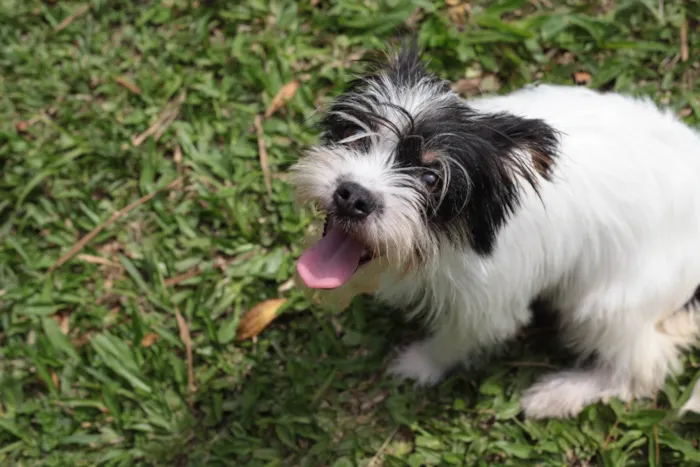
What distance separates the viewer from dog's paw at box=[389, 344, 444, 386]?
3.03 metres

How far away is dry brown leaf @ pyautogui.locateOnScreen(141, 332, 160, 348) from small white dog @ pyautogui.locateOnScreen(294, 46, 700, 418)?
129 cm

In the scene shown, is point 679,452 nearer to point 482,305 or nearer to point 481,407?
point 481,407

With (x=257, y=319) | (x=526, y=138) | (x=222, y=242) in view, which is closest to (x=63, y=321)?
(x=222, y=242)

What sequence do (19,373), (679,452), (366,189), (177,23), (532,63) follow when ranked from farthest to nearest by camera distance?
(177,23)
(532,63)
(19,373)
(679,452)
(366,189)

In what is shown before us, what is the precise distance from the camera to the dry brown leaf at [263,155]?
3484 mm

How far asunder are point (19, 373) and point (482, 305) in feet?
7.59

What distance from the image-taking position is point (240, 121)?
366cm

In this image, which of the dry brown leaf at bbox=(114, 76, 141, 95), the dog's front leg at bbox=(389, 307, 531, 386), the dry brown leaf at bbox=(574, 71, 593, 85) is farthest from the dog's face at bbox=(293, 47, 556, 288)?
the dry brown leaf at bbox=(114, 76, 141, 95)

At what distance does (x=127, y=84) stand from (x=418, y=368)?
236cm

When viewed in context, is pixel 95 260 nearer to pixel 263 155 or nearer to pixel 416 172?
pixel 263 155

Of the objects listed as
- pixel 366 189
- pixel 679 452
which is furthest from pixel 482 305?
pixel 679 452

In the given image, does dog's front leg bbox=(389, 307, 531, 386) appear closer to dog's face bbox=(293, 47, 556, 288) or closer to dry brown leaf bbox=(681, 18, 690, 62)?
dog's face bbox=(293, 47, 556, 288)

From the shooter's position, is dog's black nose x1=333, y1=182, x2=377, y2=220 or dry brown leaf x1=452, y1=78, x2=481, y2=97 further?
dry brown leaf x1=452, y1=78, x2=481, y2=97

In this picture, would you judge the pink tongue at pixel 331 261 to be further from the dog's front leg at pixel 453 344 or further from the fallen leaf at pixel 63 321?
the fallen leaf at pixel 63 321
